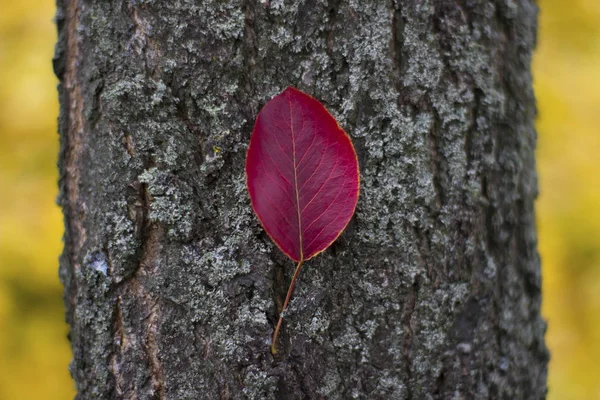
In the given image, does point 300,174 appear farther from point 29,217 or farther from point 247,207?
point 29,217

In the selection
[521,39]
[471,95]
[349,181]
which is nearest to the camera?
[349,181]

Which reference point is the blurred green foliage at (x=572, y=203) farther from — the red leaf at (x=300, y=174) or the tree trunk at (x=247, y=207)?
the red leaf at (x=300, y=174)

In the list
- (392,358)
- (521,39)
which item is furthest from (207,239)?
(521,39)

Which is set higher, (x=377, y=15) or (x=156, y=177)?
(x=377, y=15)

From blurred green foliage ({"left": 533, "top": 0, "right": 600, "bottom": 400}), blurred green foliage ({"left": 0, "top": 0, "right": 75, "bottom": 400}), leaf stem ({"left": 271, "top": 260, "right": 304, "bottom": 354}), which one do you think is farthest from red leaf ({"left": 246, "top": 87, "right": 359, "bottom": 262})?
blurred green foliage ({"left": 533, "top": 0, "right": 600, "bottom": 400})

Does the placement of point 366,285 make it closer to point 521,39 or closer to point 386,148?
point 386,148

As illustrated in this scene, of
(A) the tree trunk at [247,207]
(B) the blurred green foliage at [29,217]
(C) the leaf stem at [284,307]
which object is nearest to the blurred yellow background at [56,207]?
(B) the blurred green foliage at [29,217]

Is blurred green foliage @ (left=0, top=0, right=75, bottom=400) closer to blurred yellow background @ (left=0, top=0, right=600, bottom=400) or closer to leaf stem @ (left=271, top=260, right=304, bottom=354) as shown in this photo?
blurred yellow background @ (left=0, top=0, right=600, bottom=400)

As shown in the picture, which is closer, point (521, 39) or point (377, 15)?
point (377, 15)
